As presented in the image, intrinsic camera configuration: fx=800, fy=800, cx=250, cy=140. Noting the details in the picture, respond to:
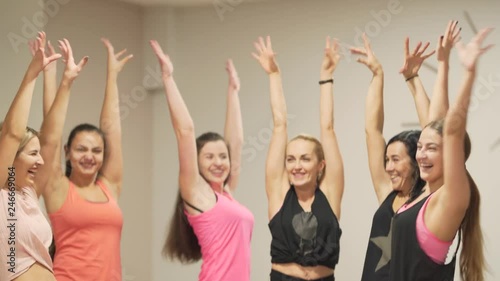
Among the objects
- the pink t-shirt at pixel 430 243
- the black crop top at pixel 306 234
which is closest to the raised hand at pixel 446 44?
the pink t-shirt at pixel 430 243

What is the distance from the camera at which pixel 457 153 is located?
303 centimetres

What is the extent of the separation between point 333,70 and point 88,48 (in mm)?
1422

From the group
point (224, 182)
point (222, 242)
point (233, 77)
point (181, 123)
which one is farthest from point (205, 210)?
point (233, 77)

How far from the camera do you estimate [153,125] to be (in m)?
4.85

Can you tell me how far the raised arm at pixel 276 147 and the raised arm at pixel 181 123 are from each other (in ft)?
1.33

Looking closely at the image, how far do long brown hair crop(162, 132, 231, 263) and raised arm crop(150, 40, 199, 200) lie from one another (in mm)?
168

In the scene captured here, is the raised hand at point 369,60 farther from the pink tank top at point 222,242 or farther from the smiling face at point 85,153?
the smiling face at point 85,153

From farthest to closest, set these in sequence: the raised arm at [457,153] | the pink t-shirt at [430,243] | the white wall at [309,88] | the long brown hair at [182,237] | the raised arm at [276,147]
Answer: the long brown hair at [182,237]
the raised arm at [276,147]
the white wall at [309,88]
the pink t-shirt at [430,243]
the raised arm at [457,153]

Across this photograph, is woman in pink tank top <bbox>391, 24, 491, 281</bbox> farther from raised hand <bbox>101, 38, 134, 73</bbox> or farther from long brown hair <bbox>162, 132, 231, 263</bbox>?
raised hand <bbox>101, 38, 134, 73</bbox>

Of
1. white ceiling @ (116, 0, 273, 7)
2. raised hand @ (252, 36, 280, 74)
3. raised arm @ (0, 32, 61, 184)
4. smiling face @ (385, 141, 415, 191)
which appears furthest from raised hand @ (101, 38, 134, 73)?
smiling face @ (385, 141, 415, 191)

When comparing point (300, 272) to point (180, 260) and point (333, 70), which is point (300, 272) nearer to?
point (180, 260)

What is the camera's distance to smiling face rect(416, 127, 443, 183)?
3545mm

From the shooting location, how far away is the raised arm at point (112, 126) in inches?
169

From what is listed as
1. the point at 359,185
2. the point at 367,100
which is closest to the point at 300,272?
the point at 359,185
